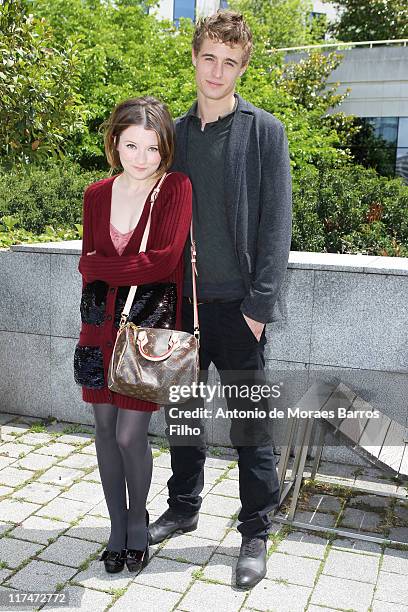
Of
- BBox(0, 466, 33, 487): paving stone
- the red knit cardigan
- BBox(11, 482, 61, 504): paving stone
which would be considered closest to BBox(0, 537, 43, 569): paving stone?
BBox(11, 482, 61, 504): paving stone

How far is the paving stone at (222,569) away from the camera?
11.2 feet

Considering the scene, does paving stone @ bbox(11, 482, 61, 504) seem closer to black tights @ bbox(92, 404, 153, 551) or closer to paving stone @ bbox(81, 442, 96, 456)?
Answer: paving stone @ bbox(81, 442, 96, 456)

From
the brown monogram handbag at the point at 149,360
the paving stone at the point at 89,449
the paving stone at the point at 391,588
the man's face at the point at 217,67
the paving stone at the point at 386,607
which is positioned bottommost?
the paving stone at the point at 386,607

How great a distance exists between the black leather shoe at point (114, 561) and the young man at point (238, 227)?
0.54 metres

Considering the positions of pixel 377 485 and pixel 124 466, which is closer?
pixel 124 466

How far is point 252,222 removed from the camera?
3.25m

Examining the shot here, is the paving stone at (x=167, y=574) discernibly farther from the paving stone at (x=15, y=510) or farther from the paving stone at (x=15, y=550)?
the paving stone at (x=15, y=510)

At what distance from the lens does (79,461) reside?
478cm

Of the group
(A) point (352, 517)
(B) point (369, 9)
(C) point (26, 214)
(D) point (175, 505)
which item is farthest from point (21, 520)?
(B) point (369, 9)

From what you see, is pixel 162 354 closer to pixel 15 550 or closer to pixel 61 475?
pixel 15 550

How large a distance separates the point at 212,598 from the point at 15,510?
137cm

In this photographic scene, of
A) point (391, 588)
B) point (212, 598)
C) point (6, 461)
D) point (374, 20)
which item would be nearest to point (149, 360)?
point (212, 598)

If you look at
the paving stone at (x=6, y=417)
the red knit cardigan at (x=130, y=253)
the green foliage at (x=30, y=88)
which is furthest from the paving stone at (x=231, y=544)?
the green foliage at (x=30, y=88)

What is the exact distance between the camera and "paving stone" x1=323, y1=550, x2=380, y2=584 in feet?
11.4
